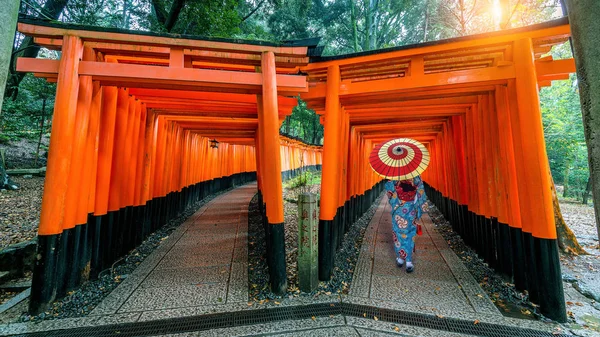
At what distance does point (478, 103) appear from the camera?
4184mm

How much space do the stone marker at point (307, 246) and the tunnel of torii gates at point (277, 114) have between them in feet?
0.82

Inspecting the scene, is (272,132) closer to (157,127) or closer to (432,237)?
(157,127)

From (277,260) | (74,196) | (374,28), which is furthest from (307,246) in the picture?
(374,28)

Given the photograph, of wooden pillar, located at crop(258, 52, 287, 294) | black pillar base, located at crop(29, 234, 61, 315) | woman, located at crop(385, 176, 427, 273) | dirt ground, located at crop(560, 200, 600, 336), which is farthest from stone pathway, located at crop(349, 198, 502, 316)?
black pillar base, located at crop(29, 234, 61, 315)

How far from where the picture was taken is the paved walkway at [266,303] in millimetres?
2527

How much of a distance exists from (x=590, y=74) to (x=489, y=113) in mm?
3203

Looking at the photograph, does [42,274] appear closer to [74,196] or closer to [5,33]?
[74,196]

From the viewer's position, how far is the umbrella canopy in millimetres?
3809

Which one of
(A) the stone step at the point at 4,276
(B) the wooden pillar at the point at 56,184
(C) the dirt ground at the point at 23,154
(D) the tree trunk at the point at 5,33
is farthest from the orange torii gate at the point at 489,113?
(C) the dirt ground at the point at 23,154

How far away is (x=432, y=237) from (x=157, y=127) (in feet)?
22.2

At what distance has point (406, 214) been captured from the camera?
4.12 metres

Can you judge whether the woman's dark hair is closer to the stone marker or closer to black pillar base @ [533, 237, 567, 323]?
black pillar base @ [533, 237, 567, 323]

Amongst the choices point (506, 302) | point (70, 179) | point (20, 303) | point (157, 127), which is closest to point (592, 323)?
point (506, 302)

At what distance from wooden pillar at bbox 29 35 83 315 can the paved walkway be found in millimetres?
359
